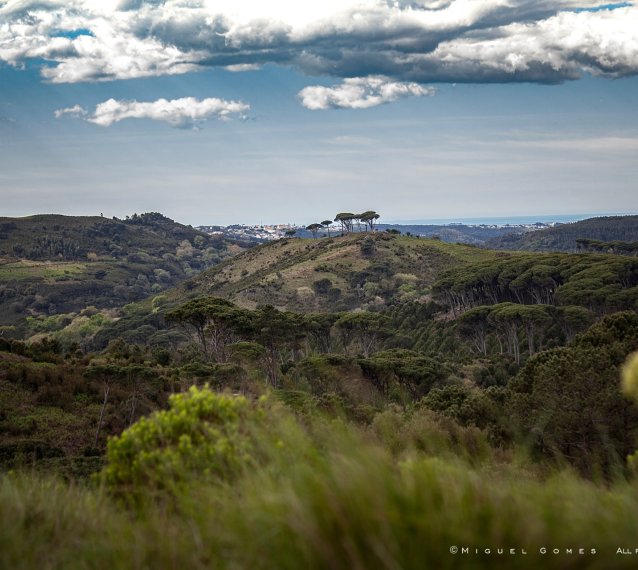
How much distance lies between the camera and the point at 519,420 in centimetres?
2172

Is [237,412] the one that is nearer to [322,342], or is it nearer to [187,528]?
[187,528]

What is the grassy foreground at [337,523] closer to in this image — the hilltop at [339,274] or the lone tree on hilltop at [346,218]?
the hilltop at [339,274]

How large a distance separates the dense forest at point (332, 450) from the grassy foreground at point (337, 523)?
1 centimetres

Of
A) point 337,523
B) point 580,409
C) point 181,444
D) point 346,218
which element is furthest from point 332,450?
point 346,218

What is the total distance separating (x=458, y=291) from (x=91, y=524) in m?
81.2

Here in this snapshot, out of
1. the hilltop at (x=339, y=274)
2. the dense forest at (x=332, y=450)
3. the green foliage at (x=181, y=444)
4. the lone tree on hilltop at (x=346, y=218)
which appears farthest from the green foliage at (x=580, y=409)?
the lone tree on hilltop at (x=346, y=218)

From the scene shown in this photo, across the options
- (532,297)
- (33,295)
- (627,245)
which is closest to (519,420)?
(532,297)

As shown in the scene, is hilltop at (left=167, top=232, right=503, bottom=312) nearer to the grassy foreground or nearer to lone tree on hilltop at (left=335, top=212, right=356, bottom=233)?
Result: lone tree on hilltop at (left=335, top=212, right=356, bottom=233)

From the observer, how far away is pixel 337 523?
3732 millimetres

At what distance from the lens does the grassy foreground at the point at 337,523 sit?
3.51 m

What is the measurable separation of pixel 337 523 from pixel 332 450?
4.99 feet

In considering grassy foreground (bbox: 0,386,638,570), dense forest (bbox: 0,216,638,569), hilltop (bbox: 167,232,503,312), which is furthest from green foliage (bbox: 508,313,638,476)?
hilltop (bbox: 167,232,503,312)

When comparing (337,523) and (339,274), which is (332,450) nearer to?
(337,523)

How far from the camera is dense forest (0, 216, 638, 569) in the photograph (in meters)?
3.68
